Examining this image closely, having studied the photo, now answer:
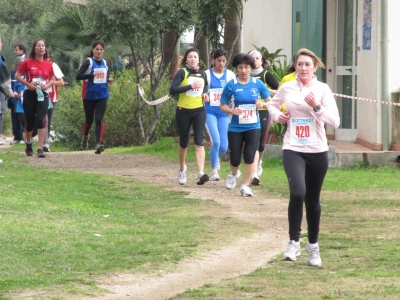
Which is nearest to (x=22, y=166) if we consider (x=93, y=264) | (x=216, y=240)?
(x=216, y=240)

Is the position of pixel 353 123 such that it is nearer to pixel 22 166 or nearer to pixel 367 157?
pixel 367 157

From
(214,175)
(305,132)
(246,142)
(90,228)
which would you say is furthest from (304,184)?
(214,175)

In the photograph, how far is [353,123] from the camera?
17.9m

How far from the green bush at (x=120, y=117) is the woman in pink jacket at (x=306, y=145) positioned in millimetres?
13393

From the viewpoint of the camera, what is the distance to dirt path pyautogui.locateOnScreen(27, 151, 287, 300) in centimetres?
698

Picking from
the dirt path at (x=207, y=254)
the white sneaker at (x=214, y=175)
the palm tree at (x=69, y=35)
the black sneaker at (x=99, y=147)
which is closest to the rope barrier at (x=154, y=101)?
the black sneaker at (x=99, y=147)

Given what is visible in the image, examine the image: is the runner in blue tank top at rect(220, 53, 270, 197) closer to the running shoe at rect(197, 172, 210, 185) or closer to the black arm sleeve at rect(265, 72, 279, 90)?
the black arm sleeve at rect(265, 72, 279, 90)

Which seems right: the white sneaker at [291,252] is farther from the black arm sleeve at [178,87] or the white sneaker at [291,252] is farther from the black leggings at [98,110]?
the black leggings at [98,110]

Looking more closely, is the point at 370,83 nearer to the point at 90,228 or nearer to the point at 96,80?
the point at 96,80

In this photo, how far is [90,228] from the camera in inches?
372

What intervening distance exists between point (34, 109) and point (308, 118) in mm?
9024

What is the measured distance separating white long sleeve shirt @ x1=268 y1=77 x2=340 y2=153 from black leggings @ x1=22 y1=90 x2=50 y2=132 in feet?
28.5

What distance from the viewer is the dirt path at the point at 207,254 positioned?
6.98 metres

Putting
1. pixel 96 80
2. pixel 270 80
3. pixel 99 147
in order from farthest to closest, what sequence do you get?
pixel 99 147
pixel 96 80
pixel 270 80
